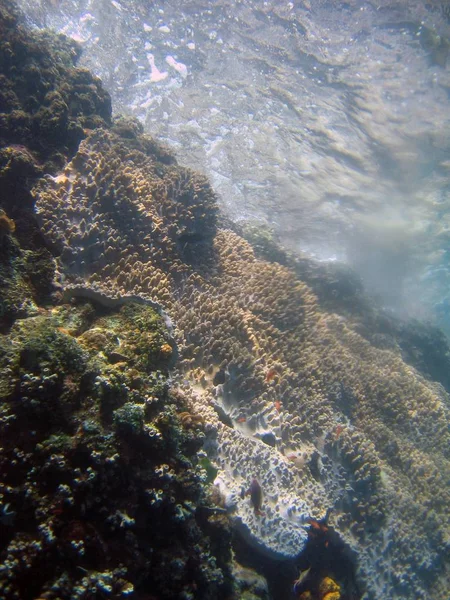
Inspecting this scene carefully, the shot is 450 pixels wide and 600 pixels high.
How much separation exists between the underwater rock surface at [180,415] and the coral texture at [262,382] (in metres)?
0.03

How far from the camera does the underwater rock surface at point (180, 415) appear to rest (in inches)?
95.3

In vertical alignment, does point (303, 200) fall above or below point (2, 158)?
above

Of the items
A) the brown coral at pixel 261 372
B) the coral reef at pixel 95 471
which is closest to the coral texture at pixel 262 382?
the brown coral at pixel 261 372

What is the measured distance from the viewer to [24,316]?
3.43 m

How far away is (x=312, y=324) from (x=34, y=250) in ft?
20.5

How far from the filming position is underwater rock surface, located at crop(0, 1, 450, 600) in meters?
2.42

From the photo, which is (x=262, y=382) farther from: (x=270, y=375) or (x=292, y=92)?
(x=292, y=92)

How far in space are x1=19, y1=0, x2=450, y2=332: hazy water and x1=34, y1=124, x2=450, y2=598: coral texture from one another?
382 inches

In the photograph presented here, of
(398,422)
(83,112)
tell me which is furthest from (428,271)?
(83,112)

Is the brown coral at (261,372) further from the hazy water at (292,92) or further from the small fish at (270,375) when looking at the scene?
the hazy water at (292,92)

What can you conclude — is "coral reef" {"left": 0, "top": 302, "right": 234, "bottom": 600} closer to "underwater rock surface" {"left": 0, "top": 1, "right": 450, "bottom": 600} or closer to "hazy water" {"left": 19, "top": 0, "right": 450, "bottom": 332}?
"underwater rock surface" {"left": 0, "top": 1, "right": 450, "bottom": 600}

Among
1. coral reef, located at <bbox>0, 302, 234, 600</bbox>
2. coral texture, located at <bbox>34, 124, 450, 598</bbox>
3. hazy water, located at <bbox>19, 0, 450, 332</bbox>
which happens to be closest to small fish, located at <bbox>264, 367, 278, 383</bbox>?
coral texture, located at <bbox>34, 124, 450, 598</bbox>

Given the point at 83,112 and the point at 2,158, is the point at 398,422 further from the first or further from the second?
the point at 83,112

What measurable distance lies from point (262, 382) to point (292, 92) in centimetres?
1486
